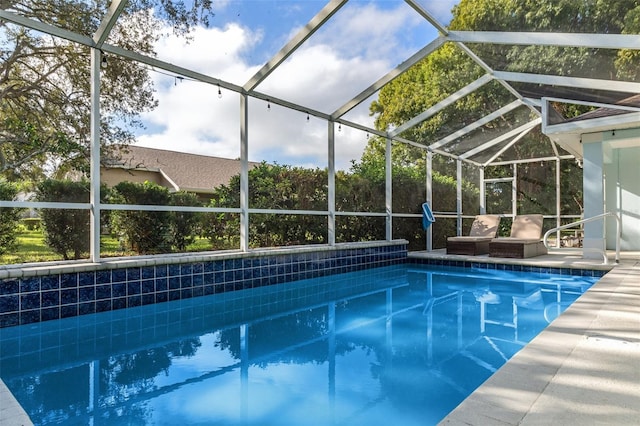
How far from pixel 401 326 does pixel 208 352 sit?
2101mm

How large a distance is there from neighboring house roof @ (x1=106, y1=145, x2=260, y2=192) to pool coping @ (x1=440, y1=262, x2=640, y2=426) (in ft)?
23.4

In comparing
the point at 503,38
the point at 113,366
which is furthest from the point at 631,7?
the point at 113,366

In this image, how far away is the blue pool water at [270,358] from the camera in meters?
2.45

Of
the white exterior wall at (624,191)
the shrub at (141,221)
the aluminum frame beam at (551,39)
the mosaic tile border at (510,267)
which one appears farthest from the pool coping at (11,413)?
the white exterior wall at (624,191)

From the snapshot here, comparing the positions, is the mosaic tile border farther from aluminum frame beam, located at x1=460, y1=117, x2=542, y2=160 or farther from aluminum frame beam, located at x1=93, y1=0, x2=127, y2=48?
aluminum frame beam, located at x1=93, y1=0, x2=127, y2=48

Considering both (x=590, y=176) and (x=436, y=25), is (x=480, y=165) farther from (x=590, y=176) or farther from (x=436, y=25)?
(x=436, y=25)

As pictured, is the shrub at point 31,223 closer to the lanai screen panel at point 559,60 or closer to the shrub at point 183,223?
the shrub at point 183,223

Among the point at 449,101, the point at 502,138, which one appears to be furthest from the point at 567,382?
the point at 502,138

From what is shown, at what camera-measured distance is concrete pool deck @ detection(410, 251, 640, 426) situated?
175 centimetres

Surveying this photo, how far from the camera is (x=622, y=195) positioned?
32.4ft

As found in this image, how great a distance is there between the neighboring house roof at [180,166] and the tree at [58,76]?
579mm

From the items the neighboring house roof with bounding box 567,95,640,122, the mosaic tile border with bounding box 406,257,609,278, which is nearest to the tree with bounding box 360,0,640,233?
the neighboring house roof with bounding box 567,95,640,122

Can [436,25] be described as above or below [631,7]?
above

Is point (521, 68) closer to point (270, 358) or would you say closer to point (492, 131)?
Result: point (492, 131)
